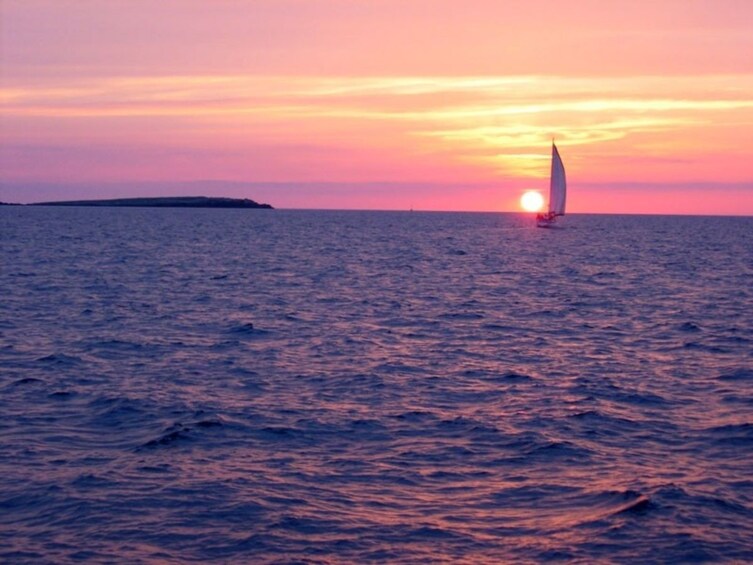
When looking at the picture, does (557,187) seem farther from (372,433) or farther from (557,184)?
(372,433)

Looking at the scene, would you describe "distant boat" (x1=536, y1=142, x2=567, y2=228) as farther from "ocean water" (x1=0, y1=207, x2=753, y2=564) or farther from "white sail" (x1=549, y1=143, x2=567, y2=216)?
"ocean water" (x1=0, y1=207, x2=753, y2=564)

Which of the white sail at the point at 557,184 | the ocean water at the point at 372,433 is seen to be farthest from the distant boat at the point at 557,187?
the ocean water at the point at 372,433

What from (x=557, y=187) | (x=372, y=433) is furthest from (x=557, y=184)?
(x=372, y=433)

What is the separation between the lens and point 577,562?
12.0m

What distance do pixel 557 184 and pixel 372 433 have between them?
122 meters

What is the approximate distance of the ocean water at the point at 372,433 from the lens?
1284 centimetres

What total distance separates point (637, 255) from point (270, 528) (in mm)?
80441

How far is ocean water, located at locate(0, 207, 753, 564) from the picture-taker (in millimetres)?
12836

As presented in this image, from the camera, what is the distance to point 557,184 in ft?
447

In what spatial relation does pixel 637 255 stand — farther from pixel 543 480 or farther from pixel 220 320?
pixel 543 480

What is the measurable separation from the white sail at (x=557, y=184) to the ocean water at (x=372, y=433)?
96.2 meters

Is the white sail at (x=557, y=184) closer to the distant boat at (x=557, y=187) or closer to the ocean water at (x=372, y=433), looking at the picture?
the distant boat at (x=557, y=187)

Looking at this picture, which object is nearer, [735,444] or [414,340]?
[735,444]

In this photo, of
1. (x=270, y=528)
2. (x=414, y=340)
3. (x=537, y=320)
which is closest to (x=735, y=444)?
(x=270, y=528)
